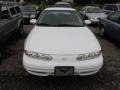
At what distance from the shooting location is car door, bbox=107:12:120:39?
24.0ft

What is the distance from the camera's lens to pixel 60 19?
5922mm

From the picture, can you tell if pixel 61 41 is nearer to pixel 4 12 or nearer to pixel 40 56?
pixel 40 56

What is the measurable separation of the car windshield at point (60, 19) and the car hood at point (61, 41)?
30 cm

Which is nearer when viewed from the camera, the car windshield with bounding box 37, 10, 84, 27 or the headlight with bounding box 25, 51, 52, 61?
the headlight with bounding box 25, 51, 52, 61

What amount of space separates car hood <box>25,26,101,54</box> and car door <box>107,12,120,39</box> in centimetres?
228

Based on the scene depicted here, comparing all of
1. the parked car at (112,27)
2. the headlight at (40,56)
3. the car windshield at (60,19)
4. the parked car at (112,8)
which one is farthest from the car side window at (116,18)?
the parked car at (112,8)

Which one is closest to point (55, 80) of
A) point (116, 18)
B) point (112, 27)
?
point (112, 27)

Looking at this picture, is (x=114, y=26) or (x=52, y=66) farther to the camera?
(x=114, y=26)

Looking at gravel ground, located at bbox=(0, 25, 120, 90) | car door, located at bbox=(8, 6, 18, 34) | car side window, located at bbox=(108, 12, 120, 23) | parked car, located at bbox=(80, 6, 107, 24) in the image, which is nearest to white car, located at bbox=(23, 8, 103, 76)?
gravel ground, located at bbox=(0, 25, 120, 90)

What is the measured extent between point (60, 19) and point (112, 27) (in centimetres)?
271

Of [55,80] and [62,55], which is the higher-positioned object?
[62,55]

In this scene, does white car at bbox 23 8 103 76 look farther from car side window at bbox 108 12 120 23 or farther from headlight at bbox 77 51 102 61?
car side window at bbox 108 12 120 23

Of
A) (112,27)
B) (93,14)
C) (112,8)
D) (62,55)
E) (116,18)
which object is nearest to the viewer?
(62,55)

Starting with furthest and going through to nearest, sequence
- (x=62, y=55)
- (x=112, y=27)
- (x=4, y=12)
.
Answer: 1. (x=112, y=27)
2. (x=4, y=12)
3. (x=62, y=55)
